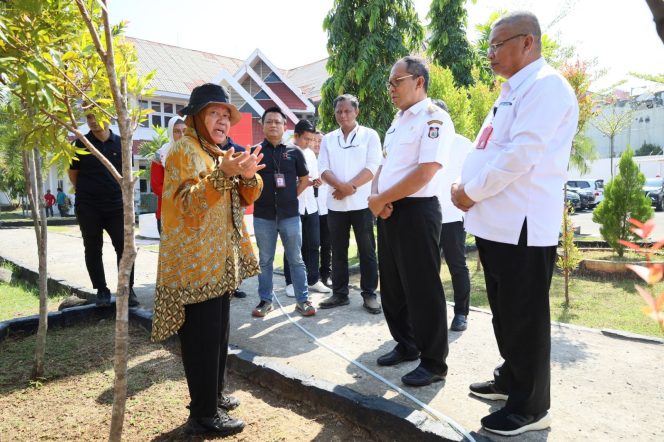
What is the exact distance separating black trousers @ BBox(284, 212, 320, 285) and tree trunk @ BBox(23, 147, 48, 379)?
2835mm

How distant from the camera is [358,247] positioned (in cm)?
527

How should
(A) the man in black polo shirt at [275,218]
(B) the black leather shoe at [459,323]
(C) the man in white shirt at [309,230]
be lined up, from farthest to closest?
(C) the man in white shirt at [309,230], (A) the man in black polo shirt at [275,218], (B) the black leather shoe at [459,323]

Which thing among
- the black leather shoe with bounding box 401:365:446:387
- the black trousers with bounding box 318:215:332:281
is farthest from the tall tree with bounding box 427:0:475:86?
the black leather shoe with bounding box 401:365:446:387

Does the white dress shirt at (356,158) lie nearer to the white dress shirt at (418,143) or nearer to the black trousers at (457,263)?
the black trousers at (457,263)

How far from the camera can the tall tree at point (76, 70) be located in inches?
80.1

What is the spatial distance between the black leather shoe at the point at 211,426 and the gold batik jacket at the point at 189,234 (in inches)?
20.8

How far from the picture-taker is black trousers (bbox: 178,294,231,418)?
262 cm

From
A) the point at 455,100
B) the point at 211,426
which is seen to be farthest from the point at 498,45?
the point at 455,100

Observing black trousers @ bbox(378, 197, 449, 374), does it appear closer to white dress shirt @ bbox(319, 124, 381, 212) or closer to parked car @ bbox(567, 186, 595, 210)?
white dress shirt @ bbox(319, 124, 381, 212)

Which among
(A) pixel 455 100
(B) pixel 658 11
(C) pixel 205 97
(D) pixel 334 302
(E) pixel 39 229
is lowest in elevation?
(D) pixel 334 302

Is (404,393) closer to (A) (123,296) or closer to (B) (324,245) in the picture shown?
(A) (123,296)

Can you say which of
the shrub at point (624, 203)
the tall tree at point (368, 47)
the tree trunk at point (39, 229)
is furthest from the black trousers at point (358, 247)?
the tall tree at point (368, 47)

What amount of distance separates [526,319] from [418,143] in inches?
53.7

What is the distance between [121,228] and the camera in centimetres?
504
